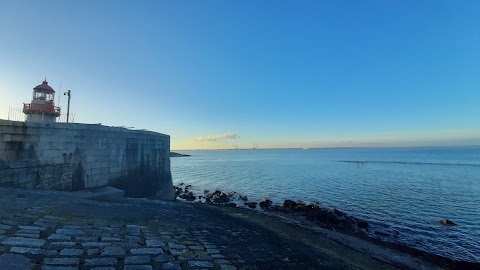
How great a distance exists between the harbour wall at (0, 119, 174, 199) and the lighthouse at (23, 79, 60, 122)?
726 centimetres

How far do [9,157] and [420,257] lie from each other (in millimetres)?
16451

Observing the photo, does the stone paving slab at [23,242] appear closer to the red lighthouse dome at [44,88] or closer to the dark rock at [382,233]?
the dark rock at [382,233]

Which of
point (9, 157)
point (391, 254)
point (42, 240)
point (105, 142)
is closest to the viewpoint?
point (42, 240)

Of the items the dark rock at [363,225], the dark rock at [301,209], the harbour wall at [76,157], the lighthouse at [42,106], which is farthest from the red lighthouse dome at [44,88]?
the dark rock at [363,225]

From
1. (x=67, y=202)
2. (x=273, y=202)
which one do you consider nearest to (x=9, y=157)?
(x=67, y=202)

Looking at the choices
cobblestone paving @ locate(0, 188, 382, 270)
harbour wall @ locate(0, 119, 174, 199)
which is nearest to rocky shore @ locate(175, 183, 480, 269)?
cobblestone paving @ locate(0, 188, 382, 270)

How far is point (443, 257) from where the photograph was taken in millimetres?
11664

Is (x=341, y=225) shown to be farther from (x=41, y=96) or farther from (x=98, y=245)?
(x=41, y=96)

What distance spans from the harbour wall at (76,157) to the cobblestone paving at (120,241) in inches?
94.1

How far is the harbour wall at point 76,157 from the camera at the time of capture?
9297mm

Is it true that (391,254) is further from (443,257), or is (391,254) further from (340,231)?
(340,231)

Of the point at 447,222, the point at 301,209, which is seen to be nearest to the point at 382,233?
the point at 447,222

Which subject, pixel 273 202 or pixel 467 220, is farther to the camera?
pixel 273 202

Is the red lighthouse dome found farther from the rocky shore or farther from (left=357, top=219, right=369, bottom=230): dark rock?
(left=357, top=219, right=369, bottom=230): dark rock
